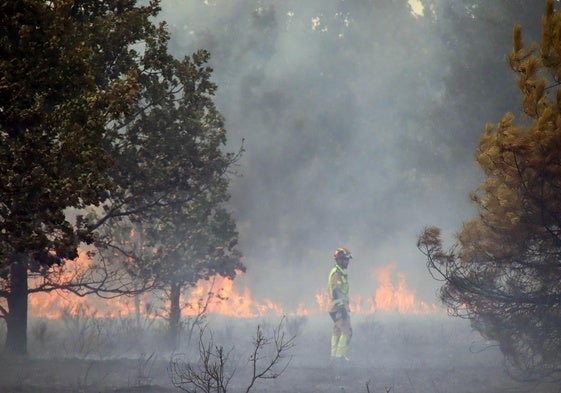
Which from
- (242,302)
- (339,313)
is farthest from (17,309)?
(242,302)

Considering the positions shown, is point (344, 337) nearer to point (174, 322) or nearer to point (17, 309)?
point (174, 322)

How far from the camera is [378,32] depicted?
41.5 m

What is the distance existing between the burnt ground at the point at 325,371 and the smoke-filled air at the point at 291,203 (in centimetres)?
10

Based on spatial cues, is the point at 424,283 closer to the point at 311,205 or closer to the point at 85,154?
the point at 311,205

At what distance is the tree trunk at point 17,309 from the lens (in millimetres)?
10969

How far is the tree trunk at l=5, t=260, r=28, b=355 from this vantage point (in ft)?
36.0

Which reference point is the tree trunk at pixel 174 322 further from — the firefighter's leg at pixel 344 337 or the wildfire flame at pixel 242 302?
the wildfire flame at pixel 242 302

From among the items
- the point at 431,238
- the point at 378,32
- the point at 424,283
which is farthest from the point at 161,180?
the point at 378,32

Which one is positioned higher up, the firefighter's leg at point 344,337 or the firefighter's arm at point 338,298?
the firefighter's arm at point 338,298

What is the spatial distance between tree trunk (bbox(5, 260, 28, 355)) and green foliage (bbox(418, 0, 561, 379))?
7.39 metres

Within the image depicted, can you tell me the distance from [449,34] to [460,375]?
56.9 ft

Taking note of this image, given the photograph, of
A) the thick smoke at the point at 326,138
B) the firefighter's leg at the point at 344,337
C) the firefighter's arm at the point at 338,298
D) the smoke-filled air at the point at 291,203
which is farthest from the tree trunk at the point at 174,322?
Result: the thick smoke at the point at 326,138

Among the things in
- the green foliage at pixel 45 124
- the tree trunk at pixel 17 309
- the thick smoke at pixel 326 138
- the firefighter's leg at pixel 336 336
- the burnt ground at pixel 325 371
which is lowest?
the burnt ground at pixel 325 371

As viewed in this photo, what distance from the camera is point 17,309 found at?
11.1 metres
